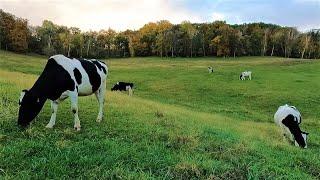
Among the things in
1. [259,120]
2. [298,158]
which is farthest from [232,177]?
[259,120]

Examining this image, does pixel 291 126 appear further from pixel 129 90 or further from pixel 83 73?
pixel 129 90

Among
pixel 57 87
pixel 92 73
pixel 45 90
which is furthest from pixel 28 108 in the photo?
pixel 92 73

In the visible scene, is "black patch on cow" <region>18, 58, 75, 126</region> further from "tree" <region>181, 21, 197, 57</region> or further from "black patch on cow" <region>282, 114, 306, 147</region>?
"tree" <region>181, 21, 197, 57</region>

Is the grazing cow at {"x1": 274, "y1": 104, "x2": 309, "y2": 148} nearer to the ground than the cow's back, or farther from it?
nearer to the ground

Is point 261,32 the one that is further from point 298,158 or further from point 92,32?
point 298,158

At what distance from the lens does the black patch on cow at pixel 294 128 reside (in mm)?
18322

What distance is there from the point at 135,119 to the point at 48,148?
507 centimetres

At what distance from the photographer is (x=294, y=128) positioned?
19188mm

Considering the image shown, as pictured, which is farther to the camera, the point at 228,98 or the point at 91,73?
the point at 228,98

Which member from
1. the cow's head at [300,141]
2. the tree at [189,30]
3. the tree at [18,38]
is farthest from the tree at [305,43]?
the cow's head at [300,141]

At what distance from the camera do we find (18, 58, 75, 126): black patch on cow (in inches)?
474

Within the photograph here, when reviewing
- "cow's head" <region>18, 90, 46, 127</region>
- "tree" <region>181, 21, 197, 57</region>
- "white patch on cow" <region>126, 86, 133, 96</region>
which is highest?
"tree" <region>181, 21, 197, 57</region>

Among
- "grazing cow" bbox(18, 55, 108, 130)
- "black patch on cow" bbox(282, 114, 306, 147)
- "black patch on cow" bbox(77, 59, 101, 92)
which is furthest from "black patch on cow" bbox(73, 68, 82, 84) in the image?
"black patch on cow" bbox(282, 114, 306, 147)

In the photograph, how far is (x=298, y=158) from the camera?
41.5 ft
